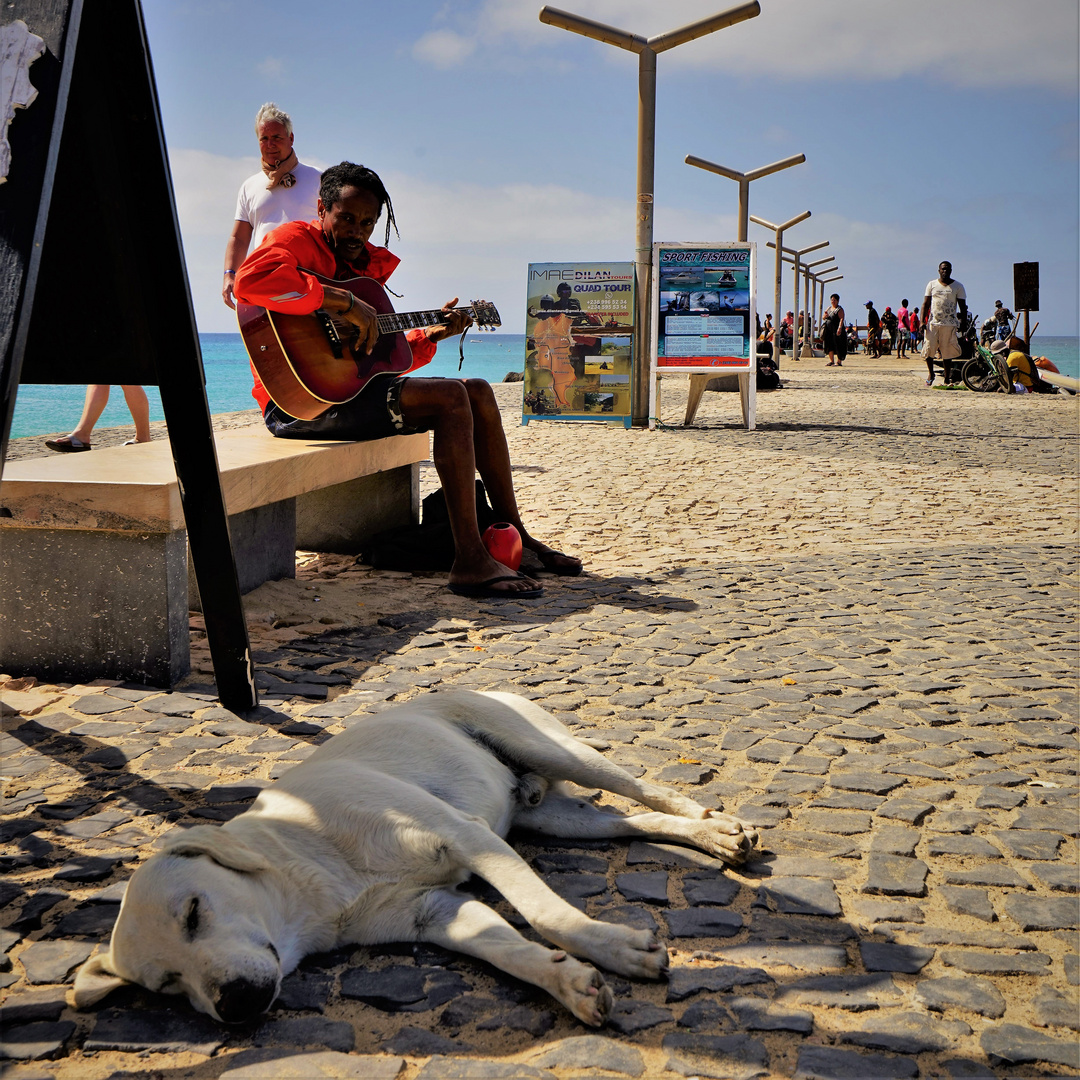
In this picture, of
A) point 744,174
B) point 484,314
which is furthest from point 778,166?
point 484,314

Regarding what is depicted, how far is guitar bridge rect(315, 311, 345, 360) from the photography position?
5492mm

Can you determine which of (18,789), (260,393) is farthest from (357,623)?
(18,789)

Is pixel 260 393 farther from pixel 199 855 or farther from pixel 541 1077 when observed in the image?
pixel 541 1077

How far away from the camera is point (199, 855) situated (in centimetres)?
193

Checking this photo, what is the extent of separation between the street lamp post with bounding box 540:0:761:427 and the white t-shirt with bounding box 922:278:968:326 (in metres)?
8.17

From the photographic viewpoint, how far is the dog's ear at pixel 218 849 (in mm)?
1937

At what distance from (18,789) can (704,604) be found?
329cm

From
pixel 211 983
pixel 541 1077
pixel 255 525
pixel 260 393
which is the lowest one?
pixel 541 1077

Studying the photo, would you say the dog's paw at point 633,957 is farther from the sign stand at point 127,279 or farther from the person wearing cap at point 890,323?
the person wearing cap at point 890,323

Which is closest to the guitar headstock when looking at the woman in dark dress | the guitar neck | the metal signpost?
the guitar neck

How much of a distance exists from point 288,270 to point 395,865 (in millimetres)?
3743

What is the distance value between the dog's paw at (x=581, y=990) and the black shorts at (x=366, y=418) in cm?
399

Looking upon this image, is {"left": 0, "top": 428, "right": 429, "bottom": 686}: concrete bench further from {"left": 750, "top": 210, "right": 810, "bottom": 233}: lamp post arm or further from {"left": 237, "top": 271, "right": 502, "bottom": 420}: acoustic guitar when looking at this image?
{"left": 750, "top": 210, "right": 810, "bottom": 233}: lamp post arm

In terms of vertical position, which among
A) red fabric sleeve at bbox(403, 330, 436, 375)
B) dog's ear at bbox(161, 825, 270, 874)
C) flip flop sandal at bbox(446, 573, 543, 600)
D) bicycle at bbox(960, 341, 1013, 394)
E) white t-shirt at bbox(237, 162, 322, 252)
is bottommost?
flip flop sandal at bbox(446, 573, 543, 600)
